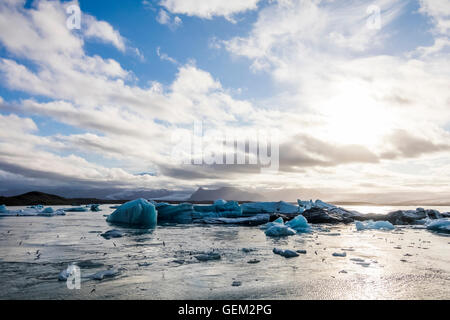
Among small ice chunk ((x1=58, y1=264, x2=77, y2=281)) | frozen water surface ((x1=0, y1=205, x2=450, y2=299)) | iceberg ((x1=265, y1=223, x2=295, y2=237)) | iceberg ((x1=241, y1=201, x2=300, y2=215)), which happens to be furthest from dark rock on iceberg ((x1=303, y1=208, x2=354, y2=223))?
small ice chunk ((x1=58, y1=264, x2=77, y2=281))

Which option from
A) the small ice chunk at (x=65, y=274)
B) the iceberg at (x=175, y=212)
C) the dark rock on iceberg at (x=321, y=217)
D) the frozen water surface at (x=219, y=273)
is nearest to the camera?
the frozen water surface at (x=219, y=273)

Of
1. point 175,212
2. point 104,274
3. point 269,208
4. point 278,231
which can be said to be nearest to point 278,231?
point 278,231

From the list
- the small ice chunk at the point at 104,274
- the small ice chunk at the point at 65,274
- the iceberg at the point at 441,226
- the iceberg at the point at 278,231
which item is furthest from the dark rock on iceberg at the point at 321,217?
the small ice chunk at the point at 65,274

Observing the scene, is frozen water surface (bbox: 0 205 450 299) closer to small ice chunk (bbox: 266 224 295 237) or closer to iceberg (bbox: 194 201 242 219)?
small ice chunk (bbox: 266 224 295 237)

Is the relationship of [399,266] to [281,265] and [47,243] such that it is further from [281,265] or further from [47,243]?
[47,243]

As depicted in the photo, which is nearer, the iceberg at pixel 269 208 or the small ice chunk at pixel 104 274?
the small ice chunk at pixel 104 274

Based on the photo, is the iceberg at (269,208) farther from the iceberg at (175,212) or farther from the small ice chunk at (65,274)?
the small ice chunk at (65,274)

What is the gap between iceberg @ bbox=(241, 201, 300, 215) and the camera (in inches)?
1209

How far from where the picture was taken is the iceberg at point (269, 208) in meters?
30.7
